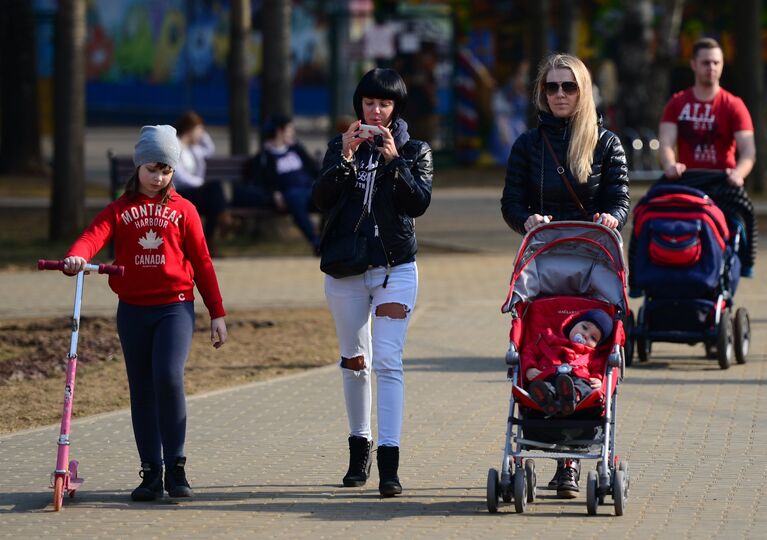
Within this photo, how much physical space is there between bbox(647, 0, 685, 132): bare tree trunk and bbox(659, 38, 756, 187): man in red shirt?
2016cm

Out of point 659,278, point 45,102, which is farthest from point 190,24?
point 659,278

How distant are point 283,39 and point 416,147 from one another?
1192 centimetres

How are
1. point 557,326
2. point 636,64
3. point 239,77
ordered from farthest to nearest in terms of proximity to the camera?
point 636,64 < point 239,77 < point 557,326

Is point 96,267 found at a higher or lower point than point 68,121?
lower

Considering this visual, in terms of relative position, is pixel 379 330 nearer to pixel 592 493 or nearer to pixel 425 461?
pixel 425 461

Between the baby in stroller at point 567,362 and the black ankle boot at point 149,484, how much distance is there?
165cm

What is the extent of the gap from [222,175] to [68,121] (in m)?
1.75

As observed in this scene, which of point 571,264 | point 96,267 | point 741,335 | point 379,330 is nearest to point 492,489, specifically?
point 379,330

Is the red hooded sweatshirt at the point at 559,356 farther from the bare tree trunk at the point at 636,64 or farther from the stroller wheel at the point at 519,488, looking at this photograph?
the bare tree trunk at the point at 636,64

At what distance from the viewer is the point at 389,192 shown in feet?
24.0

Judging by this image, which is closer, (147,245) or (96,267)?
(96,267)

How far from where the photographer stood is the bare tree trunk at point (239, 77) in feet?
73.8

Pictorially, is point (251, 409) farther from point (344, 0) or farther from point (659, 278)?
point (344, 0)

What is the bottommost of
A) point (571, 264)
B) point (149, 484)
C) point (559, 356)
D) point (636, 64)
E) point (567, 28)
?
point (149, 484)
